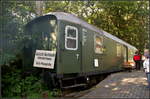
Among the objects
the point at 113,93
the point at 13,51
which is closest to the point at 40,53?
the point at 13,51

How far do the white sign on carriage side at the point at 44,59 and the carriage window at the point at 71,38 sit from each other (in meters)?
0.76

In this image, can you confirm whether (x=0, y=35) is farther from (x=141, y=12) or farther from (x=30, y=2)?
(x=141, y=12)

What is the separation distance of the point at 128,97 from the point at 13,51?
4.57m

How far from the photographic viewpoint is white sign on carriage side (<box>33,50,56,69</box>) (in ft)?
31.4

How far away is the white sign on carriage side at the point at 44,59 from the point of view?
31.4ft

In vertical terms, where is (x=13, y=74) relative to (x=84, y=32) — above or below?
below

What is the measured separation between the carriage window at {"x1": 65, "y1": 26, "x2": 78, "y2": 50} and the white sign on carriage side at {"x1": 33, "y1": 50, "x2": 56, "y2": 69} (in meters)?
0.76

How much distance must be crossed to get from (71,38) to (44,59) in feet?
4.65

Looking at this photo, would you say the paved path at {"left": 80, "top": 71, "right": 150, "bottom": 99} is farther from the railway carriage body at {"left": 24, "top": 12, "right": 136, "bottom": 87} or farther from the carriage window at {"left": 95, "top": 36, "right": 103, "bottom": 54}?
the carriage window at {"left": 95, "top": 36, "right": 103, "bottom": 54}

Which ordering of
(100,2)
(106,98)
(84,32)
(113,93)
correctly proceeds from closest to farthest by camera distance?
(106,98)
(113,93)
(84,32)
(100,2)

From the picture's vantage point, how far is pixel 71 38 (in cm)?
1042

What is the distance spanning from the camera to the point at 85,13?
2712 cm

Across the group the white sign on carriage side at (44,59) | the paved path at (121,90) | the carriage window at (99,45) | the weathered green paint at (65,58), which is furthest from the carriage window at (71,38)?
the carriage window at (99,45)

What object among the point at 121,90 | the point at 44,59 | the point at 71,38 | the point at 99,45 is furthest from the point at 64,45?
the point at 99,45
